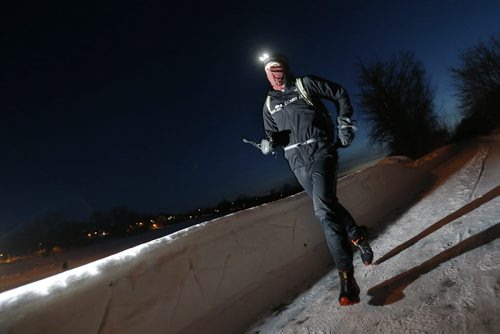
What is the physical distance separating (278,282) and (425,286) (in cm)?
134

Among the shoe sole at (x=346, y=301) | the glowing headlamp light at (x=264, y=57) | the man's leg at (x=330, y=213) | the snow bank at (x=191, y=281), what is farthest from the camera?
the glowing headlamp light at (x=264, y=57)

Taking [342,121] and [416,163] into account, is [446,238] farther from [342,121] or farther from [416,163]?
[416,163]

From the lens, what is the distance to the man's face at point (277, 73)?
9.41 ft

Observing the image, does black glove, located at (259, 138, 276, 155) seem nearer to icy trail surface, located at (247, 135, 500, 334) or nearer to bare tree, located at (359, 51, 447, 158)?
icy trail surface, located at (247, 135, 500, 334)

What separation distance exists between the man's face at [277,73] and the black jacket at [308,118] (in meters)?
0.08

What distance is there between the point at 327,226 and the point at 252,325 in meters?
1.00

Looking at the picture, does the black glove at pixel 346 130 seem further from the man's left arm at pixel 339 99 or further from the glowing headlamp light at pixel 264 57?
the glowing headlamp light at pixel 264 57

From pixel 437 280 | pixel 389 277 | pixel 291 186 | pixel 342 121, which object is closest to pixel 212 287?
pixel 389 277

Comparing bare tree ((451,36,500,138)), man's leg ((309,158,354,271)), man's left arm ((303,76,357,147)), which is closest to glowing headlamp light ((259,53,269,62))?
man's left arm ((303,76,357,147))

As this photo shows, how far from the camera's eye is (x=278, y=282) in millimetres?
2887

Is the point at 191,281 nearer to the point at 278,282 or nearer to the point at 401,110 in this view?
the point at 278,282

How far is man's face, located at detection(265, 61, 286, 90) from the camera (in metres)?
2.87

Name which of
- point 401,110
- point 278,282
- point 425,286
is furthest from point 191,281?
point 401,110

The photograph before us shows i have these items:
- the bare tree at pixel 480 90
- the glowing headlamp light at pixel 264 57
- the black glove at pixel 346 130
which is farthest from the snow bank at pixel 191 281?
the bare tree at pixel 480 90
